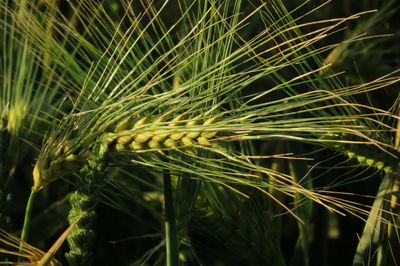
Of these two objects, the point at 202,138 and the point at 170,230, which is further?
the point at 170,230

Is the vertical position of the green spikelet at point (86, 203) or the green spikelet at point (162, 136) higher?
the green spikelet at point (162, 136)

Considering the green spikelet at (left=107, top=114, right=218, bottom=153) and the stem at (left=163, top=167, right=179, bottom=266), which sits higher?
the green spikelet at (left=107, top=114, right=218, bottom=153)

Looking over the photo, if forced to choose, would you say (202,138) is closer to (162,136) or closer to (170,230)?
(162,136)

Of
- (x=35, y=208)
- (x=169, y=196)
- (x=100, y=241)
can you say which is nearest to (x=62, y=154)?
(x=169, y=196)

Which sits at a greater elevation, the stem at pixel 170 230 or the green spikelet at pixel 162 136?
the green spikelet at pixel 162 136

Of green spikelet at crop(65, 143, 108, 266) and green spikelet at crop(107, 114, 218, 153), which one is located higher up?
green spikelet at crop(107, 114, 218, 153)

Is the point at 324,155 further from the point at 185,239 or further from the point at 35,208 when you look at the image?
the point at 35,208

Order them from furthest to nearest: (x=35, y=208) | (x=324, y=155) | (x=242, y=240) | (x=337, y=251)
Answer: (x=35, y=208) < (x=337, y=251) < (x=324, y=155) < (x=242, y=240)

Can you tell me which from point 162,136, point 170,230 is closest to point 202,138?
point 162,136
